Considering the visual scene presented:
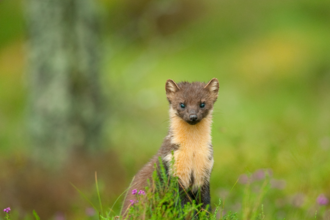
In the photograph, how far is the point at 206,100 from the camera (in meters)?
4.68

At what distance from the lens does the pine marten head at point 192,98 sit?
14.8ft

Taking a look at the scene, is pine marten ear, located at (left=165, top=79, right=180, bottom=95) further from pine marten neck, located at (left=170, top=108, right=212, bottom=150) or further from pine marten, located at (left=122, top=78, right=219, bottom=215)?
pine marten neck, located at (left=170, top=108, right=212, bottom=150)

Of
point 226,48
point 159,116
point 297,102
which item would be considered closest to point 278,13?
point 226,48

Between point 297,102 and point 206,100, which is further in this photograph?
point 297,102

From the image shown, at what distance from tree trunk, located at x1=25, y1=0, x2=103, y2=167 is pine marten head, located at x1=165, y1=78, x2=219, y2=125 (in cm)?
553

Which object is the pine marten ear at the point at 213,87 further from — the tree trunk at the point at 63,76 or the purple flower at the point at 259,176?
the tree trunk at the point at 63,76

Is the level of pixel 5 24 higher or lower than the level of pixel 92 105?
higher

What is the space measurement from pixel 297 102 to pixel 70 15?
8.59 m

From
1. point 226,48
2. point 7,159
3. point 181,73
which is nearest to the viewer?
point 7,159

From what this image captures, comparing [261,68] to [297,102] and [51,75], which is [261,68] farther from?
[51,75]

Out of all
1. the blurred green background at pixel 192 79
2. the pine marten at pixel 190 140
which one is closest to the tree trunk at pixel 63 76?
the blurred green background at pixel 192 79

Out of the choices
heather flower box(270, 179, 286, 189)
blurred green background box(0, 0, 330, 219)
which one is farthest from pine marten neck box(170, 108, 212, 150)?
heather flower box(270, 179, 286, 189)

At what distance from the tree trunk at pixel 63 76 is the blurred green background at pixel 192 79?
1.76ft

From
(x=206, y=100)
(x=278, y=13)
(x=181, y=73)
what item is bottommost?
(x=206, y=100)
